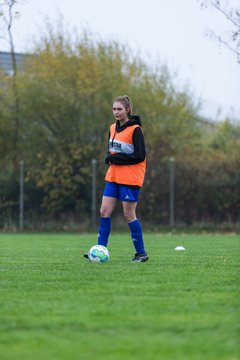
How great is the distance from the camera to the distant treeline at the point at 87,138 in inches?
971

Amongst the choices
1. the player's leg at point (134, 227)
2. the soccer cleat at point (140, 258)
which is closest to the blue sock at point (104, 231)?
the player's leg at point (134, 227)

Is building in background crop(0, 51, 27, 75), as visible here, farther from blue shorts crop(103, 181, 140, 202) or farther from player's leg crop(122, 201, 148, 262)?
player's leg crop(122, 201, 148, 262)

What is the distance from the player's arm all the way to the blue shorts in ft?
0.92

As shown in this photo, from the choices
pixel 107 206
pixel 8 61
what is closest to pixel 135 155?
pixel 107 206

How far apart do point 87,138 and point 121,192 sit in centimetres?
1624

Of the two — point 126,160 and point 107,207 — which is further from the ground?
point 126,160

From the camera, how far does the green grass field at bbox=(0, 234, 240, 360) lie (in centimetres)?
437

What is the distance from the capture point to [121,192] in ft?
31.3

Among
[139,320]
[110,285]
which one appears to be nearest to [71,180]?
[110,285]

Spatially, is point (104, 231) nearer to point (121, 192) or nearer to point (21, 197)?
point (121, 192)

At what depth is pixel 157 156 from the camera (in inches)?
1003

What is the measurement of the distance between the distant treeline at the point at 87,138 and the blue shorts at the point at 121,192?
14848 millimetres

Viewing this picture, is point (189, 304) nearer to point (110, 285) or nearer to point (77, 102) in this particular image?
point (110, 285)

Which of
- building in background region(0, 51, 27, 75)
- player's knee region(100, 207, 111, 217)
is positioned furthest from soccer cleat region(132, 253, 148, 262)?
building in background region(0, 51, 27, 75)
